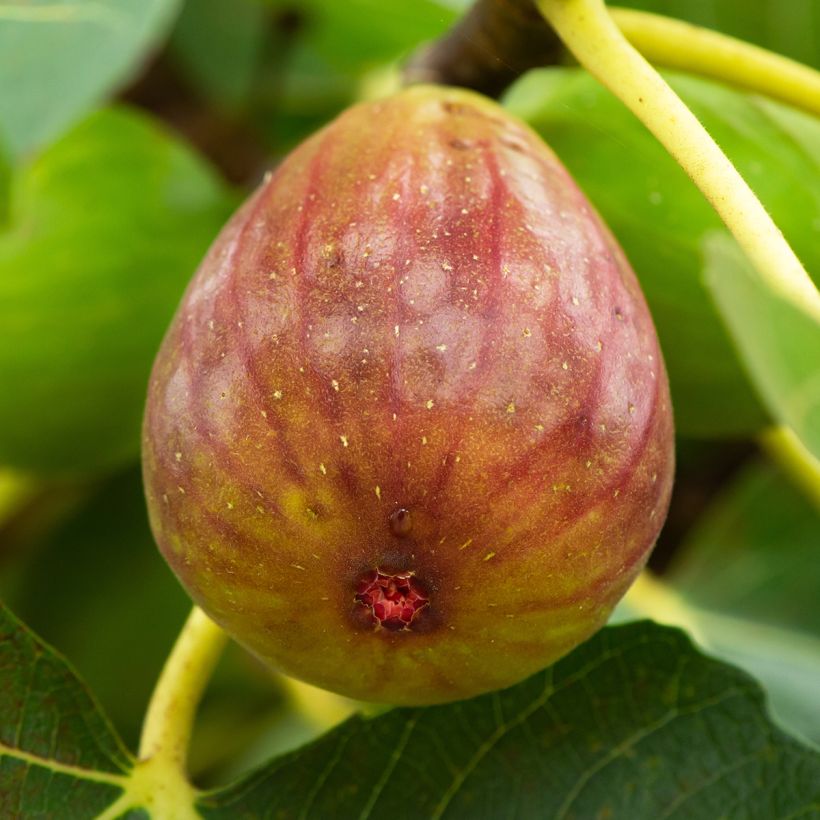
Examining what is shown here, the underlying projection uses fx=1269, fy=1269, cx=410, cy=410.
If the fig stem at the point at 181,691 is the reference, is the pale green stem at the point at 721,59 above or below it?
above

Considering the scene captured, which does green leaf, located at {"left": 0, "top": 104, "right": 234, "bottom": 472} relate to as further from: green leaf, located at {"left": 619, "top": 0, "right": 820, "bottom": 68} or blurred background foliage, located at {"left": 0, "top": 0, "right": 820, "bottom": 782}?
green leaf, located at {"left": 619, "top": 0, "right": 820, "bottom": 68}

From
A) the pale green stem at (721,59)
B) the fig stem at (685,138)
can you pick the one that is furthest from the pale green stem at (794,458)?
the fig stem at (685,138)

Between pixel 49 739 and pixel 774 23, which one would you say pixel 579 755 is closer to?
pixel 49 739

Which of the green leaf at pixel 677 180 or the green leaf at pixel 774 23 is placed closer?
the green leaf at pixel 677 180

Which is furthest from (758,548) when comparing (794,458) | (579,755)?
(579,755)

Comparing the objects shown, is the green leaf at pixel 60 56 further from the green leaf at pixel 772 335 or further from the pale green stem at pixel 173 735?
the green leaf at pixel 772 335

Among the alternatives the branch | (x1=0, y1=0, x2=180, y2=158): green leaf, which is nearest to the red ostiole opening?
the branch
